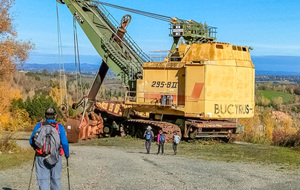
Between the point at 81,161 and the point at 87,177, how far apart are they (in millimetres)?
2993

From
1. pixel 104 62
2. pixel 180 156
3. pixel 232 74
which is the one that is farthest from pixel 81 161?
pixel 104 62

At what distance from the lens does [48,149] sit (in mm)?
8852

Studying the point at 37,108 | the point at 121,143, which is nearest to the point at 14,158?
the point at 121,143

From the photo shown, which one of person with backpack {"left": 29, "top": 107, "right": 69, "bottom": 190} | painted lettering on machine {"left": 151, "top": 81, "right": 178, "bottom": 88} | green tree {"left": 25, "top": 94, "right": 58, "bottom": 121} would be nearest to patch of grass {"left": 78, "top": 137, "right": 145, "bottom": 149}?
painted lettering on machine {"left": 151, "top": 81, "right": 178, "bottom": 88}

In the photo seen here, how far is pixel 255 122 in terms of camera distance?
43344mm

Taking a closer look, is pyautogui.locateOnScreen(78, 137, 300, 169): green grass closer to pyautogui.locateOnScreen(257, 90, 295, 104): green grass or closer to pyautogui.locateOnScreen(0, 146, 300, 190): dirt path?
pyautogui.locateOnScreen(0, 146, 300, 190): dirt path

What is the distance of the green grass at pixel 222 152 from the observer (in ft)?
61.9

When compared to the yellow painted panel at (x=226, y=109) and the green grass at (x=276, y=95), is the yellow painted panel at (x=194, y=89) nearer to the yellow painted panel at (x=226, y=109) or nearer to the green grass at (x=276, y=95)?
the yellow painted panel at (x=226, y=109)

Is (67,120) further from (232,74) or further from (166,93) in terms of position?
(232,74)

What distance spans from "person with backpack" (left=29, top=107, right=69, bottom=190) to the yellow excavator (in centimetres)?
1640

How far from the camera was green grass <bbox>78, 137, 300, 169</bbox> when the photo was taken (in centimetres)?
1886

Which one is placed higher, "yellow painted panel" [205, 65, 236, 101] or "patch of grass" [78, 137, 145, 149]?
"yellow painted panel" [205, 65, 236, 101]

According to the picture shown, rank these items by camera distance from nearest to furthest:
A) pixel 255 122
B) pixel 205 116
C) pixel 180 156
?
pixel 180 156, pixel 205 116, pixel 255 122

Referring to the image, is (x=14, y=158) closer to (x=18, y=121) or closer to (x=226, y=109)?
(x=226, y=109)
